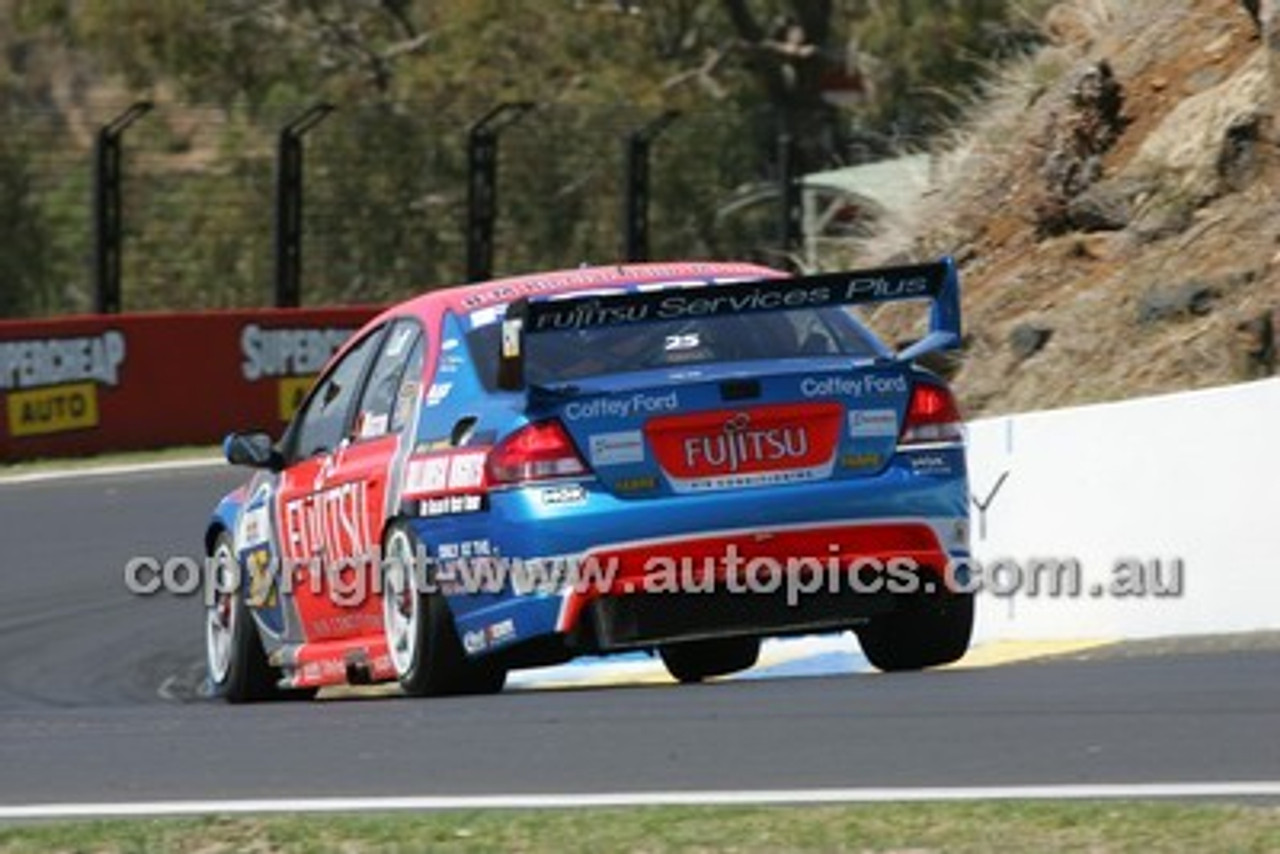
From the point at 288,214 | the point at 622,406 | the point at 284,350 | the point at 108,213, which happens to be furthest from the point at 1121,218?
the point at 288,214

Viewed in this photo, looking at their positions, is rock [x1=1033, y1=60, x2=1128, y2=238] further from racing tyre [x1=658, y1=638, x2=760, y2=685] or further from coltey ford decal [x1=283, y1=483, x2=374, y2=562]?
coltey ford decal [x1=283, y1=483, x2=374, y2=562]

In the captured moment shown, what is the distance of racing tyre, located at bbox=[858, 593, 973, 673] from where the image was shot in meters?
11.3

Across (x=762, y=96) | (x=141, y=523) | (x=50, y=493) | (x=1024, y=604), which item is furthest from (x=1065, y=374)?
(x=762, y=96)

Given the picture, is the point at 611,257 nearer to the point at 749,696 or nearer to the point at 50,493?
the point at 50,493

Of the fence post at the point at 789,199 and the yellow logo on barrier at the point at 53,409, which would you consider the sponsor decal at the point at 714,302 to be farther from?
the fence post at the point at 789,199

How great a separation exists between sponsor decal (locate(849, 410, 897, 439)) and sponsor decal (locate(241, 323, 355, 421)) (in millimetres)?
16903

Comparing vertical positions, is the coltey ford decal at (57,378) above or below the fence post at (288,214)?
below

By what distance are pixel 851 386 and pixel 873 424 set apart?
148mm

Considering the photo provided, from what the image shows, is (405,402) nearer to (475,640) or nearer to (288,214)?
(475,640)

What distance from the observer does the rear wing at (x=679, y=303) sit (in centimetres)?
1080

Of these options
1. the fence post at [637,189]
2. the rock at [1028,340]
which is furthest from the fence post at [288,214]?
the rock at [1028,340]

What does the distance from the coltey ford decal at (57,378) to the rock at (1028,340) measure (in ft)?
32.9

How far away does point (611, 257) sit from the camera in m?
37.1

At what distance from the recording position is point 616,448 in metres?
10.8
